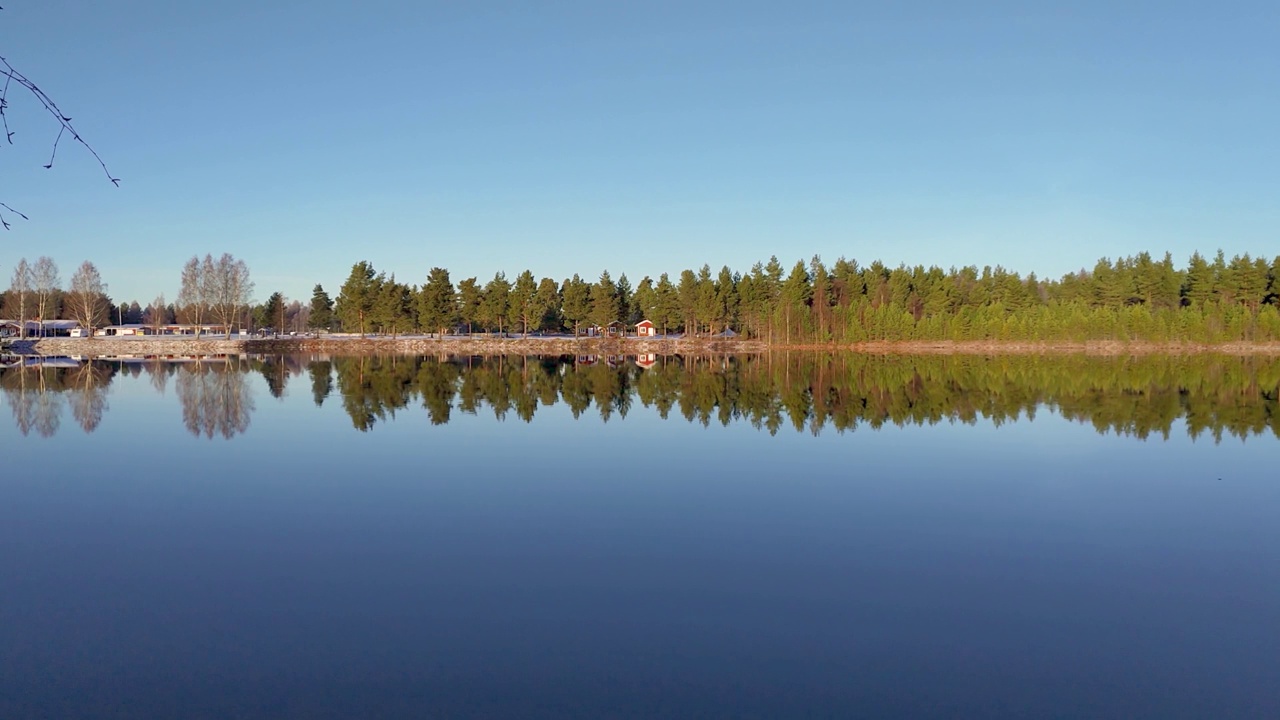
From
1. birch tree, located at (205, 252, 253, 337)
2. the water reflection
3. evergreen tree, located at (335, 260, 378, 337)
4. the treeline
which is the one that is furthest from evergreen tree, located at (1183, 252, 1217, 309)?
birch tree, located at (205, 252, 253, 337)

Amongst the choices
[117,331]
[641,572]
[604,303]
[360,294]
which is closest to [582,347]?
[604,303]

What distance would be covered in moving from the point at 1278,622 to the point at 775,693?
4.59 m

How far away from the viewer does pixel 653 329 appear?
94.2 meters

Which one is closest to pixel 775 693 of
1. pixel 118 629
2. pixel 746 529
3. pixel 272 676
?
pixel 272 676

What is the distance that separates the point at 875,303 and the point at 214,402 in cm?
6810

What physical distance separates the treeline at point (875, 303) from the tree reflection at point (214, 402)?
45.9 m

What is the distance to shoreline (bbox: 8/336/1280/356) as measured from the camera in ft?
236

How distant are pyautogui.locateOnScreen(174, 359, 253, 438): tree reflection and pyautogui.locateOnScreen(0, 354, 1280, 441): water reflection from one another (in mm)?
45

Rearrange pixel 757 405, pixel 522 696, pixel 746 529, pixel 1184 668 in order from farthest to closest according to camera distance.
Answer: pixel 757 405 < pixel 746 529 < pixel 1184 668 < pixel 522 696

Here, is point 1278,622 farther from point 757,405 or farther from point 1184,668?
point 757,405

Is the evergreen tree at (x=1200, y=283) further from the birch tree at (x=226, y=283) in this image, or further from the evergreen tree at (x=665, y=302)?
the birch tree at (x=226, y=283)

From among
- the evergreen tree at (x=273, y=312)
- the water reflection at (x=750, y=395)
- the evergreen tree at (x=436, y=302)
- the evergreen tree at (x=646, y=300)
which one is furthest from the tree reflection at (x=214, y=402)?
the evergreen tree at (x=273, y=312)

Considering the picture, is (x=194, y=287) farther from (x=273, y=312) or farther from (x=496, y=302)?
(x=496, y=302)

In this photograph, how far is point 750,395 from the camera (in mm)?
27656
